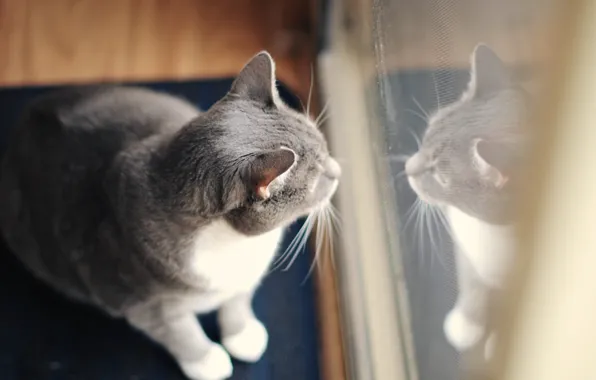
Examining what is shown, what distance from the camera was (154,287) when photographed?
106 cm

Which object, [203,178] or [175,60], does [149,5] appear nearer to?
[175,60]

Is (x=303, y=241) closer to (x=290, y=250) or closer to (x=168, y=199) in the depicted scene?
(x=290, y=250)

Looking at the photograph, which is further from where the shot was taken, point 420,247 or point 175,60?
point 175,60

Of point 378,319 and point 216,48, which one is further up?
point 216,48

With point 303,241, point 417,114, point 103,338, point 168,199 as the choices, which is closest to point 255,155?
point 168,199

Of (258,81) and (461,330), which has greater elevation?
(258,81)

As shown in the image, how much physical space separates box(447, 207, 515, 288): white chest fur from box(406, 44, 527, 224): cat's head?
0.04 ft

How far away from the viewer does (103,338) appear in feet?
4.32

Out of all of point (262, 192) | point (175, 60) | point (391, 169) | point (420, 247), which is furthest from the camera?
point (175, 60)

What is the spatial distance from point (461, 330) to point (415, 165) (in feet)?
0.94

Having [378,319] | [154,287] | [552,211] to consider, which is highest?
[552,211]

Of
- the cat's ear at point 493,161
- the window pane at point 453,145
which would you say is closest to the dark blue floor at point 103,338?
the window pane at point 453,145

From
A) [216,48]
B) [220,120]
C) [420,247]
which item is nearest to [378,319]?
[420,247]

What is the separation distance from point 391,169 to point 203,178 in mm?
400
